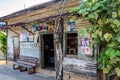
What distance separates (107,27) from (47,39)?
7.67 metres

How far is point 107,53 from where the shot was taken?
4.67 meters

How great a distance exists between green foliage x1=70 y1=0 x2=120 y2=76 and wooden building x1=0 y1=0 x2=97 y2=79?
87cm

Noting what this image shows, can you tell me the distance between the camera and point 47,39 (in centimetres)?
1237

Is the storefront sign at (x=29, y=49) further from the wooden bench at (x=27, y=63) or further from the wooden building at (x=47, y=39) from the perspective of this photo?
the wooden bench at (x=27, y=63)

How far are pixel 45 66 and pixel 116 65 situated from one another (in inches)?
286

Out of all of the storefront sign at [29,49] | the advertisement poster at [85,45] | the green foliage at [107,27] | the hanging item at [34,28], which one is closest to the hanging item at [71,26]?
the advertisement poster at [85,45]

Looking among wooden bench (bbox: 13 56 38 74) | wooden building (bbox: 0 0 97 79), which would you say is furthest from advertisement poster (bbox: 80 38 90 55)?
wooden bench (bbox: 13 56 38 74)

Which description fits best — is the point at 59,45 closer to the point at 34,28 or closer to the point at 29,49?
the point at 34,28

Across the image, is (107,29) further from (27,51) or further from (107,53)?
(27,51)

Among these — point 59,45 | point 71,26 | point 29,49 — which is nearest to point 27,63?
point 29,49

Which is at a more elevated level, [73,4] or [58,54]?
[73,4]

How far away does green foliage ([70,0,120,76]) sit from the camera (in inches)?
183

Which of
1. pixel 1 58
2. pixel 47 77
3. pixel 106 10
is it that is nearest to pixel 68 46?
pixel 47 77

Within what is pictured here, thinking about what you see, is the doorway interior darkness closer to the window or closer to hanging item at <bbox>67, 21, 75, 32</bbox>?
the window
